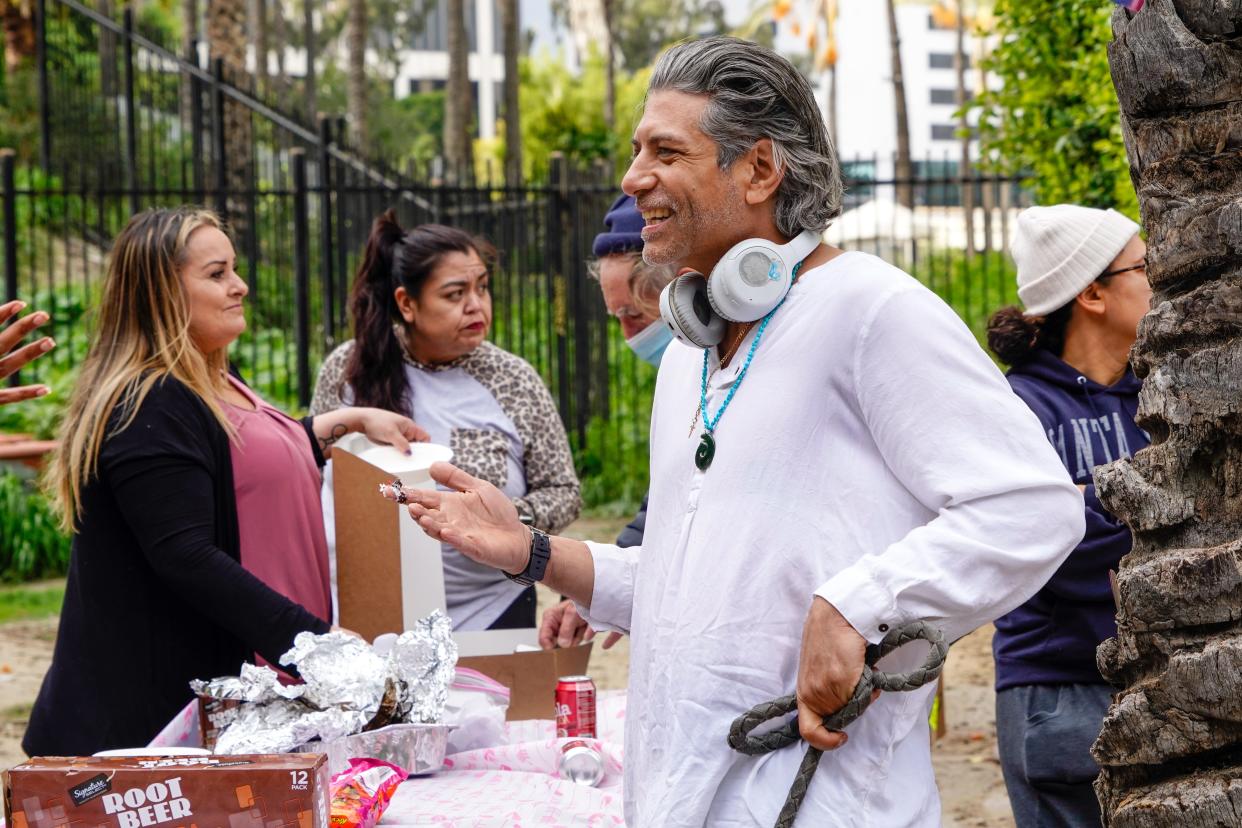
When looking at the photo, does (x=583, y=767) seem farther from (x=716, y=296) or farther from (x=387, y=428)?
(x=716, y=296)

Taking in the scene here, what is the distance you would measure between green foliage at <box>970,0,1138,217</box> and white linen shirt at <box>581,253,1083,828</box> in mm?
3840

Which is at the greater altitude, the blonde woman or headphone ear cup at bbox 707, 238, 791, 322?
headphone ear cup at bbox 707, 238, 791, 322

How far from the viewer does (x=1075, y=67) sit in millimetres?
6004

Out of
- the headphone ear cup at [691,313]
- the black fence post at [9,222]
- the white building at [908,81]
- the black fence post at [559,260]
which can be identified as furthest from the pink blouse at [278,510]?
the white building at [908,81]

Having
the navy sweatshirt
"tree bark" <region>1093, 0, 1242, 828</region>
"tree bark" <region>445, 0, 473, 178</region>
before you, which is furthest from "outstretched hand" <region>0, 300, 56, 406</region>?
"tree bark" <region>445, 0, 473, 178</region>

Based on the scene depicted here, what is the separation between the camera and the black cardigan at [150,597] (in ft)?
9.91

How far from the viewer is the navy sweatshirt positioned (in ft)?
9.41

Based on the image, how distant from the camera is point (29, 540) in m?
10.0

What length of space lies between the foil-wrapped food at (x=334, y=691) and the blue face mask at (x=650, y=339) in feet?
3.63

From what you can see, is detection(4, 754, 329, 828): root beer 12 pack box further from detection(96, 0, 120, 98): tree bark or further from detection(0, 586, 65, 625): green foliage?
detection(96, 0, 120, 98): tree bark

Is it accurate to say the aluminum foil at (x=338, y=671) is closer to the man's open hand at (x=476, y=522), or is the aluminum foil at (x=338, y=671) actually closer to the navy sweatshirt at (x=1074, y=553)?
the man's open hand at (x=476, y=522)

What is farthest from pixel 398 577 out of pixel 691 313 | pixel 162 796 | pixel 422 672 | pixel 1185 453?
pixel 1185 453

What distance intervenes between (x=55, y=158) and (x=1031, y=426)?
18256 millimetres

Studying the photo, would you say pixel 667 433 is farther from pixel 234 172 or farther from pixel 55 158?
pixel 55 158
